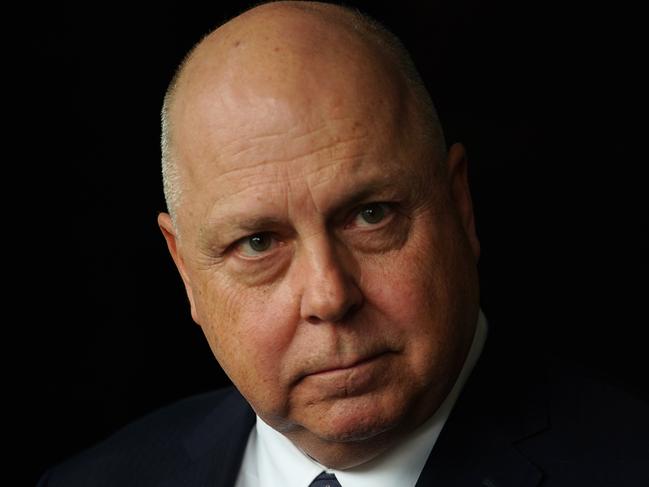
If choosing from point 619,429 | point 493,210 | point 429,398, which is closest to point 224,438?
point 429,398

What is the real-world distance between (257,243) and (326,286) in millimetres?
242

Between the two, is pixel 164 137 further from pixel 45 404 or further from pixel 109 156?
pixel 45 404

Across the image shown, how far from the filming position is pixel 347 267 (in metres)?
2.78

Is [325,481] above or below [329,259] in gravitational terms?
below

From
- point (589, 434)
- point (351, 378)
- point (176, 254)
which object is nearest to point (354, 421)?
point (351, 378)

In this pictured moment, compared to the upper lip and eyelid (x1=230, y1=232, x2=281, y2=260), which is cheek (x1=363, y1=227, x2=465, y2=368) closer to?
the upper lip

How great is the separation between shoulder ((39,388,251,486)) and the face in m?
0.67

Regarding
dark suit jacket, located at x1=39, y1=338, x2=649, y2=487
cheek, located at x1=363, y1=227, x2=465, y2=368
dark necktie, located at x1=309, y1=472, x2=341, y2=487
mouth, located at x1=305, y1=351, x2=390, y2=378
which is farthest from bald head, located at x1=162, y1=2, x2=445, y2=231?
dark necktie, located at x1=309, y1=472, x2=341, y2=487

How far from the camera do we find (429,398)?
2.96m

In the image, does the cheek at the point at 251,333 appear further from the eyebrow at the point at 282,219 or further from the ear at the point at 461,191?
the ear at the point at 461,191

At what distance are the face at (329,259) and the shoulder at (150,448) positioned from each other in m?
0.67

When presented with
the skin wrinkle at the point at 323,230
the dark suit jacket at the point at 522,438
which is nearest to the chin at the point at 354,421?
the skin wrinkle at the point at 323,230

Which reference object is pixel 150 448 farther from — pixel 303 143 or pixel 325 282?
pixel 303 143

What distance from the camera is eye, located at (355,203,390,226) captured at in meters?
2.82
